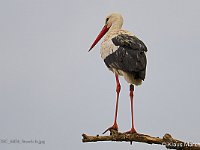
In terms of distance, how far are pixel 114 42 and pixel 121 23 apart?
1.18 m

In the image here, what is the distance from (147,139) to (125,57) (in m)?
2.49

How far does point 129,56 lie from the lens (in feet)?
36.1

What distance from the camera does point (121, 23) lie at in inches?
506

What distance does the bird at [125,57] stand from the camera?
425 inches

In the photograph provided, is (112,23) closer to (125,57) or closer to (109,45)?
(109,45)

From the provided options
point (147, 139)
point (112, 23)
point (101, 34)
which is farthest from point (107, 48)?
point (147, 139)

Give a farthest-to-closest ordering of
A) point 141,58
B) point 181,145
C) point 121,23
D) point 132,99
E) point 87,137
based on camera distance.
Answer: point 121,23 → point 132,99 → point 141,58 → point 87,137 → point 181,145

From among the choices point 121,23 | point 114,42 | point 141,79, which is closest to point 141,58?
point 141,79

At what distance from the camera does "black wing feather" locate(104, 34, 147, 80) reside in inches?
424

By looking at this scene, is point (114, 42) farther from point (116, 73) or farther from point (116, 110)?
point (116, 110)

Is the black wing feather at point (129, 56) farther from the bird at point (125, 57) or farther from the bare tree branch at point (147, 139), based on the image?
the bare tree branch at point (147, 139)

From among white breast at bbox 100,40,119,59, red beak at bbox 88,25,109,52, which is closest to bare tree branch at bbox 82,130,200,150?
white breast at bbox 100,40,119,59

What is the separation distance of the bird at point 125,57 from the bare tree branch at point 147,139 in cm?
39

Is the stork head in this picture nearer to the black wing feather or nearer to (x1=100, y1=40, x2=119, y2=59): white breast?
(x1=100, y1=40, x2=119, y2=59): white breast
